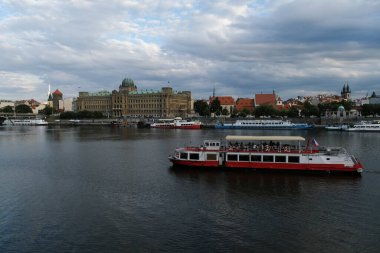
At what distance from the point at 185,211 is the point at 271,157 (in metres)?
18.0

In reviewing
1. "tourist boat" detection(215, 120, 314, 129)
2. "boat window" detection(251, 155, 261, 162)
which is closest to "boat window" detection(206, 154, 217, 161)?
"boat window" detection(251, 155, 261, 162)

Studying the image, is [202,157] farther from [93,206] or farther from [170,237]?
[170,237]

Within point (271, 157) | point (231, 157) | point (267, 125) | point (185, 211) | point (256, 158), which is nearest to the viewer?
point (185, 211)

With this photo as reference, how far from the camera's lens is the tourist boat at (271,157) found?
4272cm

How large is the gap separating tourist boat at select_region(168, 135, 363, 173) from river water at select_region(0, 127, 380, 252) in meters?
1.42

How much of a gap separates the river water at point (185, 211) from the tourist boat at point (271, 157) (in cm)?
142

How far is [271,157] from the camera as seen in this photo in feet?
146

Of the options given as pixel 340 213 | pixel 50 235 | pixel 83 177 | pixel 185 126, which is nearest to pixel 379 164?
pixel 340 213

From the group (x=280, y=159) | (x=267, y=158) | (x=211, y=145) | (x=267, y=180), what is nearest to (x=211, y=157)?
(x=211, y=145)

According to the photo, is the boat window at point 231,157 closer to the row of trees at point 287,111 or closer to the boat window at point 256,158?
the boat window at point 256,158

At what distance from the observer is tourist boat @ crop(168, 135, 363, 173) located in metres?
42.7

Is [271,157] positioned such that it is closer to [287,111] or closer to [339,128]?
[339,128]

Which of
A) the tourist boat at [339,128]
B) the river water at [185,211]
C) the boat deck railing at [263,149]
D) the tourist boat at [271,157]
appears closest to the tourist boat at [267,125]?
the tourist boat at [339,128]

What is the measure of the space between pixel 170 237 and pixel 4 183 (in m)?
23.4
